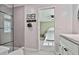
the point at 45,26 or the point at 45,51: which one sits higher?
the point at 45,26

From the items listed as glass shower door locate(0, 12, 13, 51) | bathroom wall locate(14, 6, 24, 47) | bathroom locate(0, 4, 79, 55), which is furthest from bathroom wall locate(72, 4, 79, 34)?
glass shower door locate(0, 12, 13, 51)

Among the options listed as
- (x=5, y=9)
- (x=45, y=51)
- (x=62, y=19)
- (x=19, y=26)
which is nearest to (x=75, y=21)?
(x=62, y=19)

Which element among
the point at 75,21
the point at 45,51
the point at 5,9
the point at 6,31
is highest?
the point at 5,9

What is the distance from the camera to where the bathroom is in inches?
48.0

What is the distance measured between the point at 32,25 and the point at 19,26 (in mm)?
165

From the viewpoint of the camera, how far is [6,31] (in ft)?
4.35

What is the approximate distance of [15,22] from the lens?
1.29 metres

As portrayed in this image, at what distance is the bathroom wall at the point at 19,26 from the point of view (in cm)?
126

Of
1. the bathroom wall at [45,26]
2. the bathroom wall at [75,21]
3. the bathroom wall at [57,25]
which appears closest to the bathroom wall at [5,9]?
the bathroom wall at [57,25]

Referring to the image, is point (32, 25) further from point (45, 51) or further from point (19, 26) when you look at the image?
point (45, 51)

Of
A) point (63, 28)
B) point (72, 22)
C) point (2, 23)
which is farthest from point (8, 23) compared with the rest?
point (72, 22)

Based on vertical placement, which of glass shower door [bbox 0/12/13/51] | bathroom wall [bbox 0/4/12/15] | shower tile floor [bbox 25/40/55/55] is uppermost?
bathroom wall [bbox 0/4/12/15]

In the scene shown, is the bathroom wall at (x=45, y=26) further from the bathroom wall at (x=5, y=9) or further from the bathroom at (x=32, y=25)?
the bathroom wall at (x=5, y=9)

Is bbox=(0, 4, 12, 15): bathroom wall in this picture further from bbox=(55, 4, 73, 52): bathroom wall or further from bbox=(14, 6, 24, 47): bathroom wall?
bbox=(55, 4, 73, 52): bathroom wall
